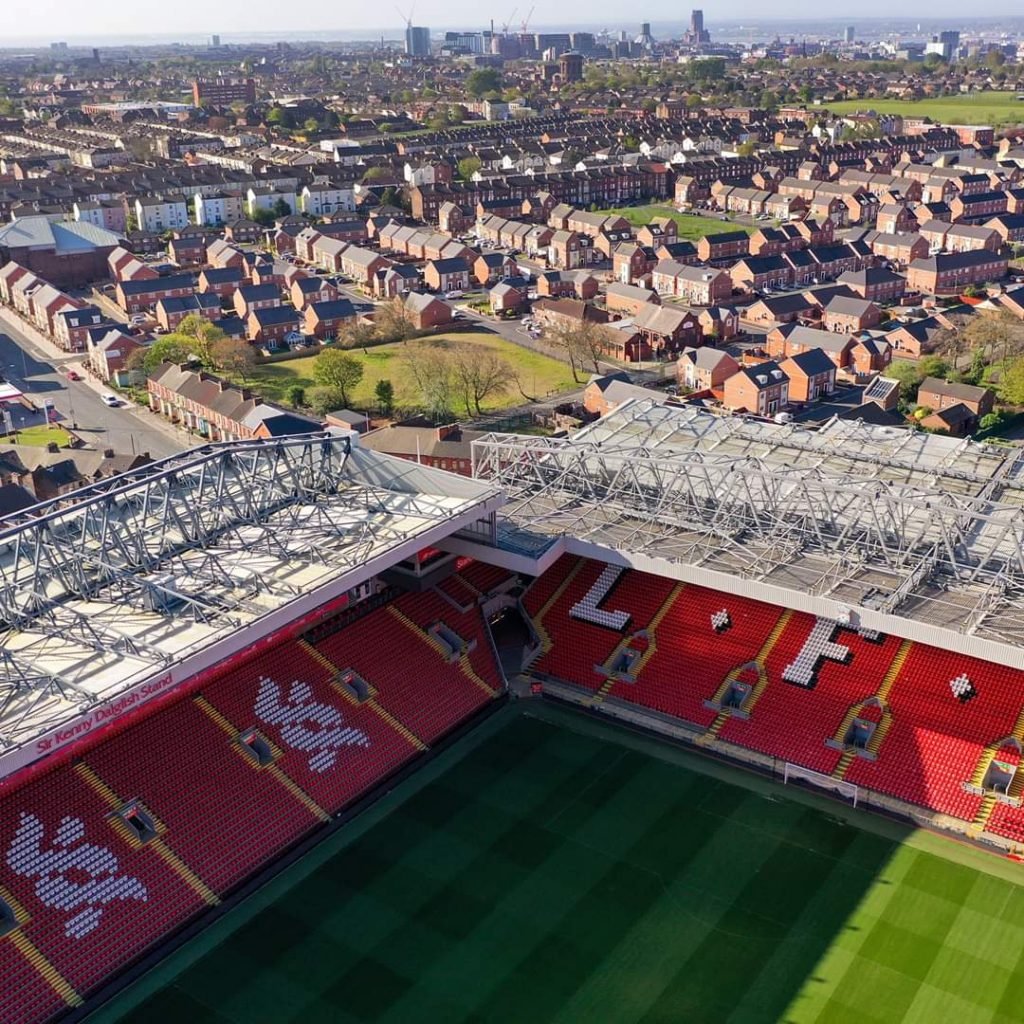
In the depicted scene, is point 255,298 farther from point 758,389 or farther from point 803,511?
point 803,511

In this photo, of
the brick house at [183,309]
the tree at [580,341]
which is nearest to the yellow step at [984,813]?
the tree at [580,341]

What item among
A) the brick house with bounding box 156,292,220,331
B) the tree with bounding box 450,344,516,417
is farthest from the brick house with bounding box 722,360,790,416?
the brick house with bounding box 156,292,220,331

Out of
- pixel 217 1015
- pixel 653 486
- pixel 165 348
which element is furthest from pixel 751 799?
pixel 165 348

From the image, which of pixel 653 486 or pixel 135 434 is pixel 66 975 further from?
pixel 135 434

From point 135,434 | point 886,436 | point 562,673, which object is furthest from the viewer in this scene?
point 135,434

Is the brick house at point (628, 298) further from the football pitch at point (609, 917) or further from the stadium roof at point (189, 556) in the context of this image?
the football pitch at point (609, 917)

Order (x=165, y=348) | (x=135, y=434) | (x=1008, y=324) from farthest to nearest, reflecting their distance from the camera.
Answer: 1. (x=1008, y=324)
2. (x=165, y=348)
3. (x=135, y=434)
